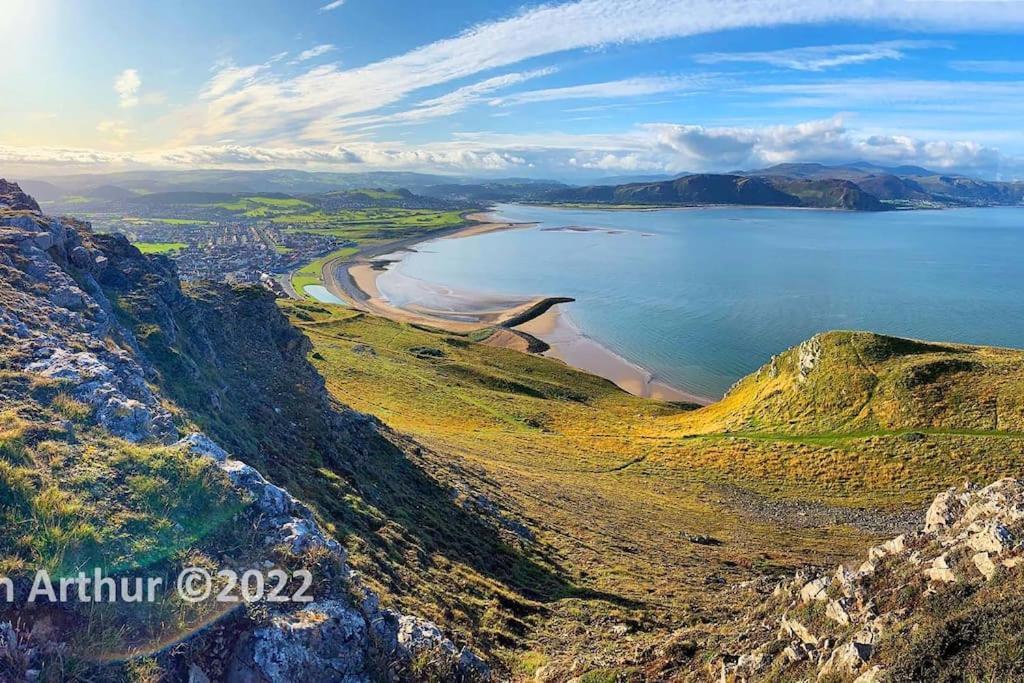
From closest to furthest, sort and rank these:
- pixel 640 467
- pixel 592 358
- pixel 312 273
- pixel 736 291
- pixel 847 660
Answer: pixel 847 660 → pixel 640 467 → pixel 592 358 → pixel 736 291 → pixel 312 273

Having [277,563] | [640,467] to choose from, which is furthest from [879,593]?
[640,467]

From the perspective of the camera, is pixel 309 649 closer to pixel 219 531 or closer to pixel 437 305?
pixel 219 531

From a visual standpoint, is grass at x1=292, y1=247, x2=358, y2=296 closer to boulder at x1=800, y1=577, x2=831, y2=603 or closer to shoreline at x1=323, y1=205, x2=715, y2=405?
shoreline at x1=323, y1=205, x2=715, y2=405

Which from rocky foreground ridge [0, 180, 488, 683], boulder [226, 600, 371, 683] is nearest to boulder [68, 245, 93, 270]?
rocky foreground ridge [0, 180, 488, 683]

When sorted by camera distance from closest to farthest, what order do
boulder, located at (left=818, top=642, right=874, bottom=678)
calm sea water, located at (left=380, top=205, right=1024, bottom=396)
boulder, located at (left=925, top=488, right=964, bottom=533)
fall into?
1. boulder, located at (left=818, top=642, right=874, bottom=678)
2. boulder, located at (left=925, top=488, right=964, bottom=533)
3. calm sea water, located at (left=380, top=205, right=1024, bottom=396)

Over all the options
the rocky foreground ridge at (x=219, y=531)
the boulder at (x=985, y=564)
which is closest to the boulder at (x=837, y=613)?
the boulder at (x=985, y=564)

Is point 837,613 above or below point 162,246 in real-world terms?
below
